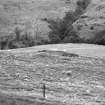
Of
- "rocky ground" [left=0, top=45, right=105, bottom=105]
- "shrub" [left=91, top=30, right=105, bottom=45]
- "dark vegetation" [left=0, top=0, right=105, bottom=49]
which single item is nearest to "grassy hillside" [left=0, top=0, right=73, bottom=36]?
"dark vegetation" [left=0, top=0, right=105, bottom=49]

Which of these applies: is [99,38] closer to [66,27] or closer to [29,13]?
[66,27]

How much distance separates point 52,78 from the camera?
10703 millimetres

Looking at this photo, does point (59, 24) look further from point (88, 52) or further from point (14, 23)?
point (88, 52)

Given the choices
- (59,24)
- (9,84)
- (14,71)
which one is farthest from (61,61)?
(59,24)

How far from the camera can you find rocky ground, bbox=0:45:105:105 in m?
9.09

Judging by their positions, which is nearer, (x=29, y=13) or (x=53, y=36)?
(x=53, y=36)

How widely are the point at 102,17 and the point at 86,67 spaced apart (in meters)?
8.57

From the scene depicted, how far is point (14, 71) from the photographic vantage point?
38.2 feet

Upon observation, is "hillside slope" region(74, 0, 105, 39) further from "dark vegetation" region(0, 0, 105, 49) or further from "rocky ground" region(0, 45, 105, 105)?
"rocky ground" region(0, 45, 105, 105)

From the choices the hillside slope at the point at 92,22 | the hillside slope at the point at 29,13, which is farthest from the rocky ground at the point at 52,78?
the hillside slope at the point at 29,13

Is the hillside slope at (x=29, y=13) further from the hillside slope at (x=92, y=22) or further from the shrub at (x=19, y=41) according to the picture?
the hillside slope at (x=92, y=22)

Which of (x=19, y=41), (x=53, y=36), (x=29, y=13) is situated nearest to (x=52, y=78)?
(x=53, y=36)

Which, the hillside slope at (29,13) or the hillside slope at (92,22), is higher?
the hillside slope at (92,22)

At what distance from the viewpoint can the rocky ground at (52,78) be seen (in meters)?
9.09
